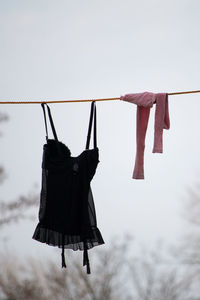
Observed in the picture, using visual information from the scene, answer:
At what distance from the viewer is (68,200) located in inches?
102

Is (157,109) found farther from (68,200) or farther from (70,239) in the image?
(70,239)

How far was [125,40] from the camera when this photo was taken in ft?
15.0

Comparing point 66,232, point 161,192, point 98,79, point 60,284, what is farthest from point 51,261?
point 66,232

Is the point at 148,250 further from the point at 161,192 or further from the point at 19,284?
the point at 19,284

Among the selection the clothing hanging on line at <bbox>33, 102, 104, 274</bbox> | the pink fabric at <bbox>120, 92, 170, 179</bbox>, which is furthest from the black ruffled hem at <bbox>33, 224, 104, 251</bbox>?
the pink fabric at <bbox>120, 92, 170, 179</bbox>

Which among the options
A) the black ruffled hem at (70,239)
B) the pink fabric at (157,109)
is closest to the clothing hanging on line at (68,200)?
the black ruffled hem at (70,239)

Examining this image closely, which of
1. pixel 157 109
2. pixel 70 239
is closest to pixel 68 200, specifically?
pixel 70 239

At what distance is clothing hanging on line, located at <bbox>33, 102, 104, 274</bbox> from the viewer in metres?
2.57

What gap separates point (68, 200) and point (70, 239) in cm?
21

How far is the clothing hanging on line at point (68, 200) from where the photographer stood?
2.57m

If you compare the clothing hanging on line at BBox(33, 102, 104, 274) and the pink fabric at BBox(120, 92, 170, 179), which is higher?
the pink fabric at BBox(120, 92, 170, 179)

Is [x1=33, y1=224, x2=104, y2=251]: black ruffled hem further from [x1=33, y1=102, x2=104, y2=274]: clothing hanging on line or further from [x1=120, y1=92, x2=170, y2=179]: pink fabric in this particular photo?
[x1=120, y1=92, x2=170, y2=179]: pink fabric

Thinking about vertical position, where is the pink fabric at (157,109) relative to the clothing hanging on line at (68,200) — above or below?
above

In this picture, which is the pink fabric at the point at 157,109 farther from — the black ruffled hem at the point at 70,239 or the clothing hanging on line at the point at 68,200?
the black ruffled hem at the point at 70,239
